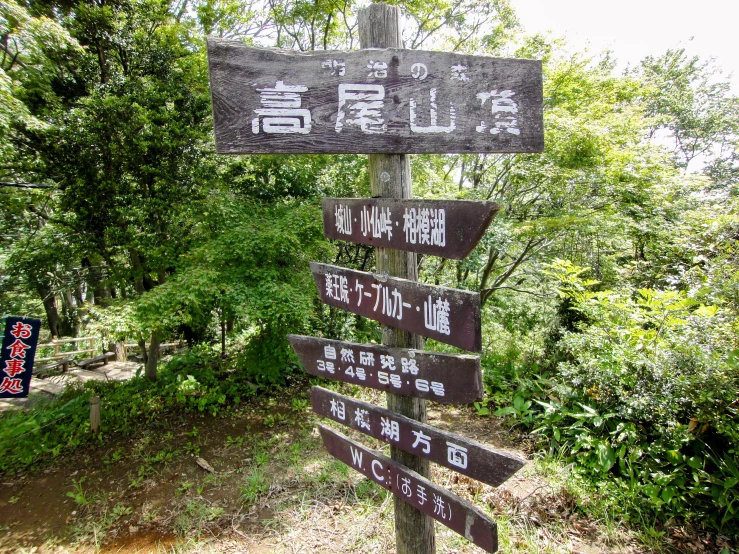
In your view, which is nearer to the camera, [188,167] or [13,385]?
[13,385]

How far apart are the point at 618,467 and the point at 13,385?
25.5ft

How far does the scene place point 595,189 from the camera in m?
6.95

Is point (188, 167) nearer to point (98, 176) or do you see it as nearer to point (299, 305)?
point (98, 176)

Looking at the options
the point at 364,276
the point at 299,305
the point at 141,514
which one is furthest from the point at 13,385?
the point at 364,276

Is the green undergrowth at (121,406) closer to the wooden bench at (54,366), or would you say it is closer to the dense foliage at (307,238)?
the dense foliage at (307,238)

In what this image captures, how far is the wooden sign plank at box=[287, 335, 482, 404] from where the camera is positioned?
186 cm

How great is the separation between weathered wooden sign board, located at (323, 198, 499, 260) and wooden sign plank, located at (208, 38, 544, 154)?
0.30m

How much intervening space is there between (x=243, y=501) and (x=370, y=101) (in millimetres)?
4725

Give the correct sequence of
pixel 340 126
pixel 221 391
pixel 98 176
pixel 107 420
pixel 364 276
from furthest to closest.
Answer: pixel 221 391 < pixel 107 420 < pixel 98 176 < pixel 364 276 < pixel 340 126

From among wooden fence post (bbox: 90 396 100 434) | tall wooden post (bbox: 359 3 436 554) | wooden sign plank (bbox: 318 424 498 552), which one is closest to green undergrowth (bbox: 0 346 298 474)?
wooden fence post (bbox: 90 396 100 434)

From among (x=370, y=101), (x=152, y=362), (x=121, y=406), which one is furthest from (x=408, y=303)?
(x=152, y=362)

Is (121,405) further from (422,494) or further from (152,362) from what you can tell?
(422,494)

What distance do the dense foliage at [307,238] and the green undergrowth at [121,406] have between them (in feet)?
0.19

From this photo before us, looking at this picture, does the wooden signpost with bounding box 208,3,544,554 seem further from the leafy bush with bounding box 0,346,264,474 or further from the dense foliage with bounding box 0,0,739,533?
the leafy bush with bounding box 0,346,264,474
